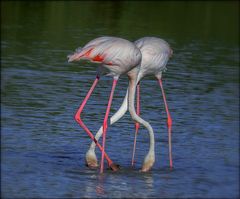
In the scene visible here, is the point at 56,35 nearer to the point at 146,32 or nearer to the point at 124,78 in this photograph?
the point at 146,32

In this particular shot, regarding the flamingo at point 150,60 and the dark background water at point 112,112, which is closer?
the dark background water at point 112,112

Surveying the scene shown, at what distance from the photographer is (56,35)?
706 inches

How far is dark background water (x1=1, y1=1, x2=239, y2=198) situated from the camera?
793 cm

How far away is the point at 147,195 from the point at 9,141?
6.76 ft

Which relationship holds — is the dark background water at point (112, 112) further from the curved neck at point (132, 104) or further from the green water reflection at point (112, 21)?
the curved neck at point (132, 104)

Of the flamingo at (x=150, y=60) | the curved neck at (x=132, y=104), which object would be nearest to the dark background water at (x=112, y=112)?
the flamingo at (x=150, y=60)

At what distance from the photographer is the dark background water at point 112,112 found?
7.93m

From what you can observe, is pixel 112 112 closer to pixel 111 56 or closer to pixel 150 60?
pixel 150 60

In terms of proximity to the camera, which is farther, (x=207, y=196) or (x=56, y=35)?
(x=56, y=35)

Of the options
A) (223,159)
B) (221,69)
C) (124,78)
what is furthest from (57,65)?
(223,159)

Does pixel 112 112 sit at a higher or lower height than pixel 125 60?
lower

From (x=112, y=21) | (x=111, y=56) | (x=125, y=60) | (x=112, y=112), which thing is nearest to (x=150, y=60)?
Result: (x=125, y=60)

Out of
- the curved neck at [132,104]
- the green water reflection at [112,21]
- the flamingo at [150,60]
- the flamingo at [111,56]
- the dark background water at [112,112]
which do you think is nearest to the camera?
the dark background water at [112,112]

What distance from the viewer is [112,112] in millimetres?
11016
